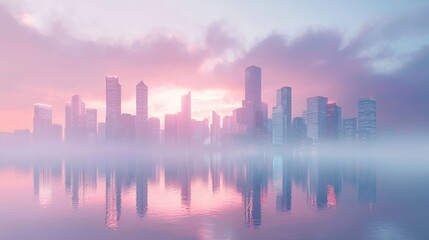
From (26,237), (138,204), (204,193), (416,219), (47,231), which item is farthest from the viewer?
(204,193)

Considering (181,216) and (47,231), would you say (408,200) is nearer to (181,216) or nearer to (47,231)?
(181,216)

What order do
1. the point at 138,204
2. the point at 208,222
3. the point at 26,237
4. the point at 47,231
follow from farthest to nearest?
1. the point at 138,204
2. the point at 208,222
3. the point at 47,231
4. the point at 26,237

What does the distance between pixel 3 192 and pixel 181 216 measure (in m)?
97.2

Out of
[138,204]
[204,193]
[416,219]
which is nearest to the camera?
[416,219]

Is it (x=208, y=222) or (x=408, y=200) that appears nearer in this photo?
(x=208, y=222)

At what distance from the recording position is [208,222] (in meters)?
89.8

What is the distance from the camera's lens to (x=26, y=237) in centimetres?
7562

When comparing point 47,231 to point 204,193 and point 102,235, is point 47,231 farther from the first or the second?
point 204,193

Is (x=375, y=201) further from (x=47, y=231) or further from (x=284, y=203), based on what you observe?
(x=47, y=231)

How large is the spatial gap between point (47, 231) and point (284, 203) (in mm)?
74230

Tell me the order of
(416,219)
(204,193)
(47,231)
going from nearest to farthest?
(47,231)
(416,219)
(204,193)

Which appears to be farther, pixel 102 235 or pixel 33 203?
pixel 33 203

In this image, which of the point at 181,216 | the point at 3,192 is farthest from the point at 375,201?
the point at 3,192

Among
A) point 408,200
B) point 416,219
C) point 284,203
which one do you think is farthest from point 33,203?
point 408,200
